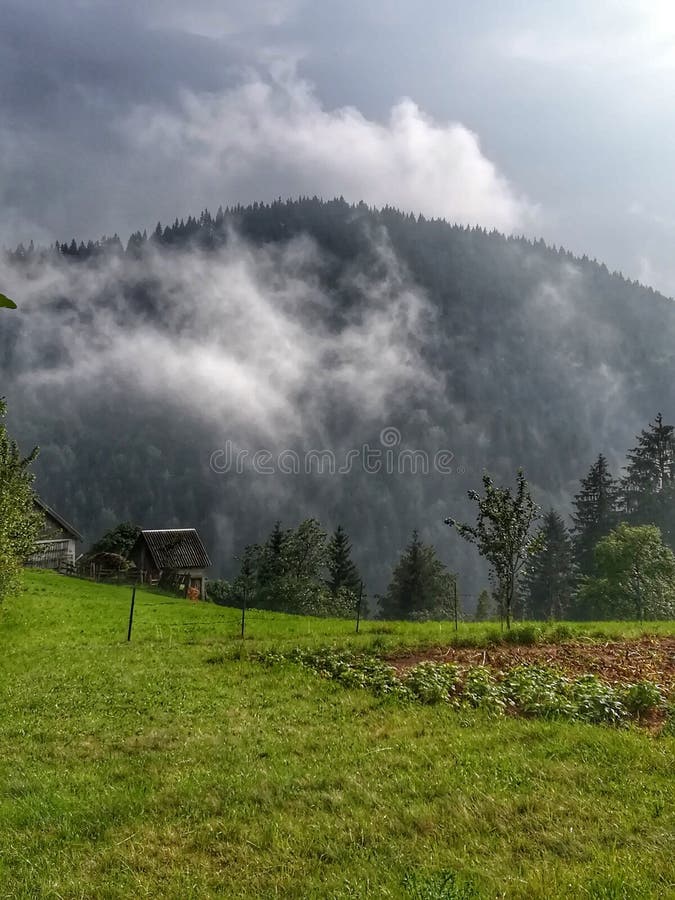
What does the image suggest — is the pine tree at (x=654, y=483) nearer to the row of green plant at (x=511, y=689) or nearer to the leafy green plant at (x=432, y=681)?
the row of green plant at (x=511, y=689)

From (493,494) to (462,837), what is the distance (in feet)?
69.9

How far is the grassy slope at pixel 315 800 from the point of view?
534 centimetres

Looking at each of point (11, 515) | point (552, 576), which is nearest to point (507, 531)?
point (11, 515)

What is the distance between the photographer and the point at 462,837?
592 centimetres

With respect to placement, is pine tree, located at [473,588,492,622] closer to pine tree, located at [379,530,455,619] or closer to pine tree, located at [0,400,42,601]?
pine tree, located at [379,530,455,619]

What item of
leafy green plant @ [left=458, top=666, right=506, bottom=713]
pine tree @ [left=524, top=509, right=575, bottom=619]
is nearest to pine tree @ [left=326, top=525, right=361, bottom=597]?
pine tree @ [left=524, top=509, right=575, bottom=619]

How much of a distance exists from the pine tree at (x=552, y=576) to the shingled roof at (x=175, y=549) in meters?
52.6

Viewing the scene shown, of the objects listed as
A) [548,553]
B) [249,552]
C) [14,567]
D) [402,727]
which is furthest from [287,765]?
[548,553]

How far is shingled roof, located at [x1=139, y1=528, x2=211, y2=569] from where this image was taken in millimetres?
72875

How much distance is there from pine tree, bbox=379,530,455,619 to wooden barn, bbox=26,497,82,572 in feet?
167

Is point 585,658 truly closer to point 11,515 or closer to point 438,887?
point 438,887

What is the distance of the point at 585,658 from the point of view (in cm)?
1534

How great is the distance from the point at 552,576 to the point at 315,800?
9174 centimetres

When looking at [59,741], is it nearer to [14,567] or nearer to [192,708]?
[192,708]
